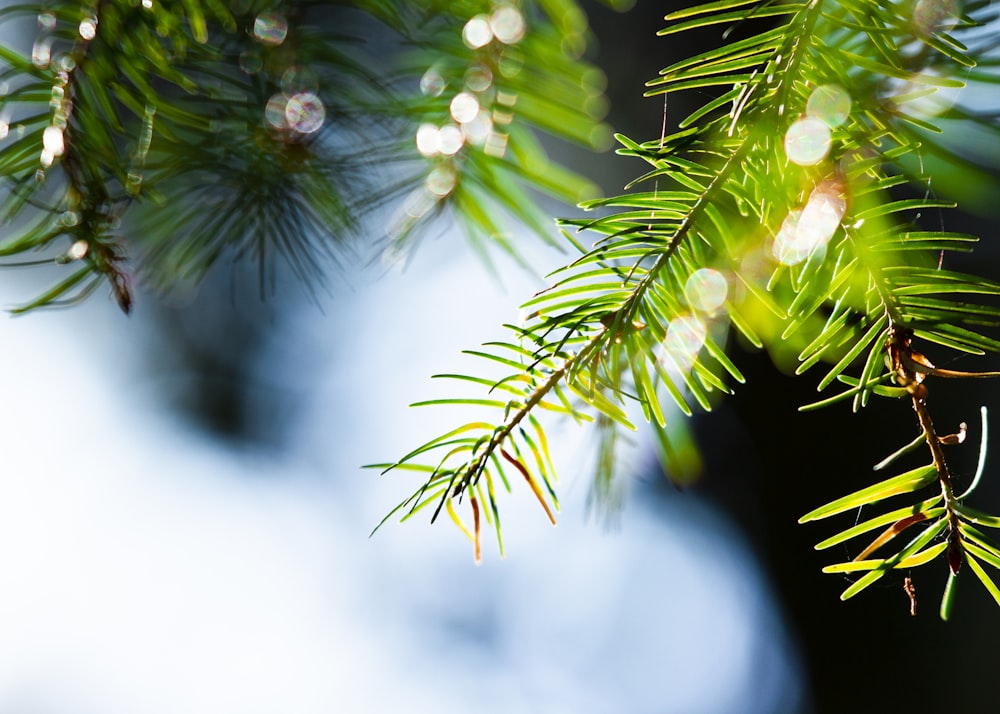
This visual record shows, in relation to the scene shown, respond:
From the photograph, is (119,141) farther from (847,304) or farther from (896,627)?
(896,627)

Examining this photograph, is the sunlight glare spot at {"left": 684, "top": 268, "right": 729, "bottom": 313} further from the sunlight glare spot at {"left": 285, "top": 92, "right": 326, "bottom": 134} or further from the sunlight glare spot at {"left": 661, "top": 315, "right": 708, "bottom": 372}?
the sunlight glare spot at {"left": 285, "top": 92, "right": 326, "bottom": 134}

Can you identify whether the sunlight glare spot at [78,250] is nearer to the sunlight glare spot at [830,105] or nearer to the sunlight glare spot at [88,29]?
the sunlight glare spot at [88,29]

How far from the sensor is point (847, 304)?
139mm

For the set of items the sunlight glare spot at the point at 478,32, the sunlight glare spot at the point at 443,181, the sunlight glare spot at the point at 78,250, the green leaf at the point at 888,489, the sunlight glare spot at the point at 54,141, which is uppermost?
the sunlight glare spot at the point at 478,32

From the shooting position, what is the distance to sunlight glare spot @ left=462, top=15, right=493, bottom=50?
163 millimetres

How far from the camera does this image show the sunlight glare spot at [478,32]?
0.16 metres

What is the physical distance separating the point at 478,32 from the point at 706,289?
8 cm

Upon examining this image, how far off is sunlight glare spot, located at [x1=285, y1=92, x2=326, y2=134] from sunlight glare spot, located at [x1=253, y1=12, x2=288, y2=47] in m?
0.02

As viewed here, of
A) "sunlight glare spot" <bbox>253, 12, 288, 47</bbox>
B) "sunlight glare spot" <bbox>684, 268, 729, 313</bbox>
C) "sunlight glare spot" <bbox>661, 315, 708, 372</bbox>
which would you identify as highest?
"sunlight glare spot" <bbox>253, 12, 288, 47</bbox>

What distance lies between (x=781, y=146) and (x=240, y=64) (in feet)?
0.61

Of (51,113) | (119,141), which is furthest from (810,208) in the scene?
(119,141)

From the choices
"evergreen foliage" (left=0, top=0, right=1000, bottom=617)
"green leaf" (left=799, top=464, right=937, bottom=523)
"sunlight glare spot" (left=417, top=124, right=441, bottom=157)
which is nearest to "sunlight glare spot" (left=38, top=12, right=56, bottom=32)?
"evergreen foliage" (left=0, top=0, right=1000, bottom=617)

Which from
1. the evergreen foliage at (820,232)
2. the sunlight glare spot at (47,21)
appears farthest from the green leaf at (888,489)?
the sunlight glare spot at (47,21)

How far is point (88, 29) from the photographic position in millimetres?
176
